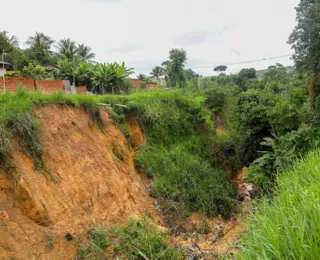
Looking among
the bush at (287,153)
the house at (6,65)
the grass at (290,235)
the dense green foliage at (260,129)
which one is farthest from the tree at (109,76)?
the grass at (290,235)

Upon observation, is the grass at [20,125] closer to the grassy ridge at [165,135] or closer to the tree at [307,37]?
the grassy ridge at [165,135]

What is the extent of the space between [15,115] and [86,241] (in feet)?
10.7

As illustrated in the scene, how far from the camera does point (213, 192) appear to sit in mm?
9977

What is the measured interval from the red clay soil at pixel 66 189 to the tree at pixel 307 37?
25.7 ft

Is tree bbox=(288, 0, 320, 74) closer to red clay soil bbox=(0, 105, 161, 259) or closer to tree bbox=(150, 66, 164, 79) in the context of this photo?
red clay soil bbox=(0, 105, 161, 259)

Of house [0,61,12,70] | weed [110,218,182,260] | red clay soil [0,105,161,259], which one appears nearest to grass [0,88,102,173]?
red clay soil [0,105,161,259]

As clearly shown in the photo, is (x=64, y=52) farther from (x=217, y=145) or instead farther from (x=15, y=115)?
(x=15, y=115)

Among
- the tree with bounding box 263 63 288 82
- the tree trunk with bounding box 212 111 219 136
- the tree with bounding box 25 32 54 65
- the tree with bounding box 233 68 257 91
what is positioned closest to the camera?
the tree trunk with bounding box 212 111 219 136

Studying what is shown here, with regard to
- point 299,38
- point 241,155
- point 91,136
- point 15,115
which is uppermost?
point 299,38

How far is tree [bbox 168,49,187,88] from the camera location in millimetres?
18562

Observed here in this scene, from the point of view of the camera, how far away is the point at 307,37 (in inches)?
388

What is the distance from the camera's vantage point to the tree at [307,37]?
9.27 meters

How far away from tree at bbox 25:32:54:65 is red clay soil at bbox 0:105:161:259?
2256 centimetres

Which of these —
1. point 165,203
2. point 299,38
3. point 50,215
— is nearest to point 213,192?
point 165,203
